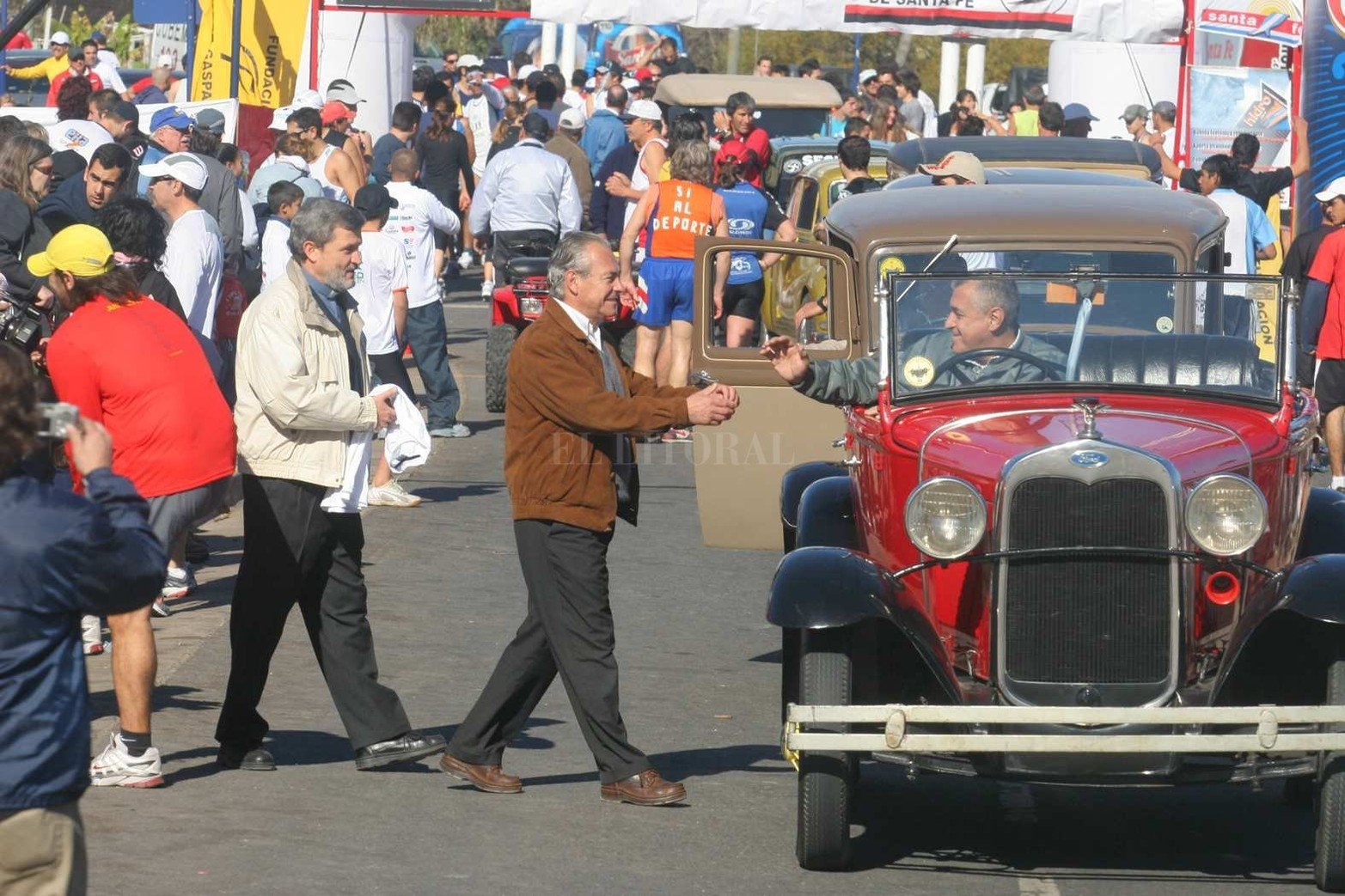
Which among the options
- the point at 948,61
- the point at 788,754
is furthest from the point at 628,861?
the point at 948,61

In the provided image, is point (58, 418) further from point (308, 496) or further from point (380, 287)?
point (380, 287)

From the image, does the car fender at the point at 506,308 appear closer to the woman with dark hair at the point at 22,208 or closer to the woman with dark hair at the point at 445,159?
the woman with dark hair at the point at 22,208

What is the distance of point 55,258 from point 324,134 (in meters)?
9.59

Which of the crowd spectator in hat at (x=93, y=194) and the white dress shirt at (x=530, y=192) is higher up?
the crowd spectator in hat at (x=93, y=194)

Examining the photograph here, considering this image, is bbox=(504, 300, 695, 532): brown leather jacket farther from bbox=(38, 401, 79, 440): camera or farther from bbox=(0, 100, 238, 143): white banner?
bbox=(0, 100, 238, 143): white banner

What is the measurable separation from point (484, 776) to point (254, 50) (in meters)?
14.1

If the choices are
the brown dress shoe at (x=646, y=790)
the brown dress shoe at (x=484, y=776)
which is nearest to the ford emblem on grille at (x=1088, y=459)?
the brown dress shoe at (x=646, y=790)

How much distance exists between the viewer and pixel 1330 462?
46.6ft

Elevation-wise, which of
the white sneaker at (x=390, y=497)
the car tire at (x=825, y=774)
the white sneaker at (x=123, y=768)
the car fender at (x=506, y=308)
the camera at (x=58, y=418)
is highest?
the camera at (x=58, y=418)

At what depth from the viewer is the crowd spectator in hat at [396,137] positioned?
19.5m

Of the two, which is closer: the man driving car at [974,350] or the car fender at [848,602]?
the car fender at [848,602]

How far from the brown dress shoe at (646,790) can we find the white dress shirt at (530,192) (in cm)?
1007

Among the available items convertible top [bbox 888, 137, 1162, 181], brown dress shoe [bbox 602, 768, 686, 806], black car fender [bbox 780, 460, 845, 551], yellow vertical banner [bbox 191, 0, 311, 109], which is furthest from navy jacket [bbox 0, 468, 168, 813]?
yellow vertical banner [bbox 191, 0, 311, 109]

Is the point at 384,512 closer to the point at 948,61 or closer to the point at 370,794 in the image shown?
the point at 370,794
